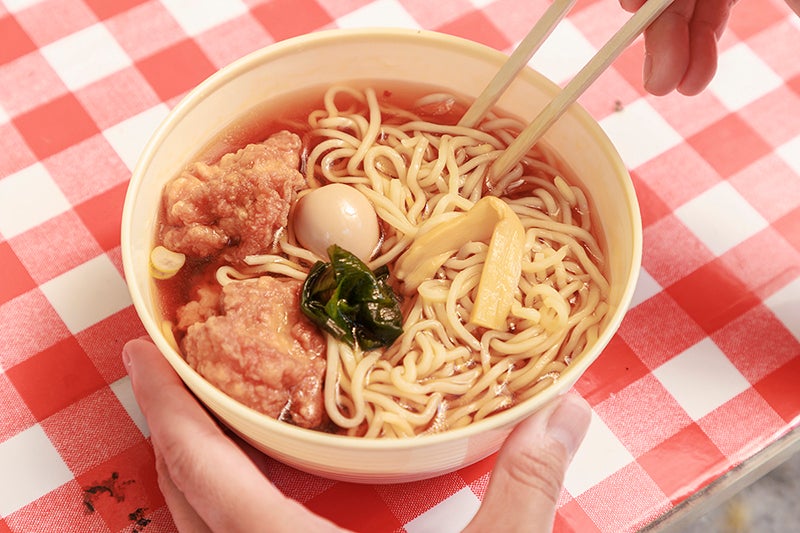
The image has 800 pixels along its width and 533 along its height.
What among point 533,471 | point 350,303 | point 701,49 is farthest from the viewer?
point 701,49

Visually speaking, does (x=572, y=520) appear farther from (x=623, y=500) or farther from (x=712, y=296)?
(x=712, y=296)

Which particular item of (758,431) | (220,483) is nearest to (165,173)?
(220,483)

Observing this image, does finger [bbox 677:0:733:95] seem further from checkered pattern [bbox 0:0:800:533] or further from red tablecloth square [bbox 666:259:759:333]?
red tablecloth square [bbox 666:259:759:333]

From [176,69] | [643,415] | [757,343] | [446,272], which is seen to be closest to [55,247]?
[176,69]

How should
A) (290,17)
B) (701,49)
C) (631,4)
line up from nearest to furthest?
(701,49) → (631,4) → (290,17)

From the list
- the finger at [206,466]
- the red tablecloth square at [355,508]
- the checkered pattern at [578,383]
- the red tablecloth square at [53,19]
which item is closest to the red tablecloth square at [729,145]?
the checkered pattern at [578,383]

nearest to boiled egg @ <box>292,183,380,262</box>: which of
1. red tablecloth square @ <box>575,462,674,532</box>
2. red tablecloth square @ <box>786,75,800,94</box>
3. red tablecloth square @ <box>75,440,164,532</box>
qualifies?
red tablecloth square @ <box>75,440,164,532</box>
